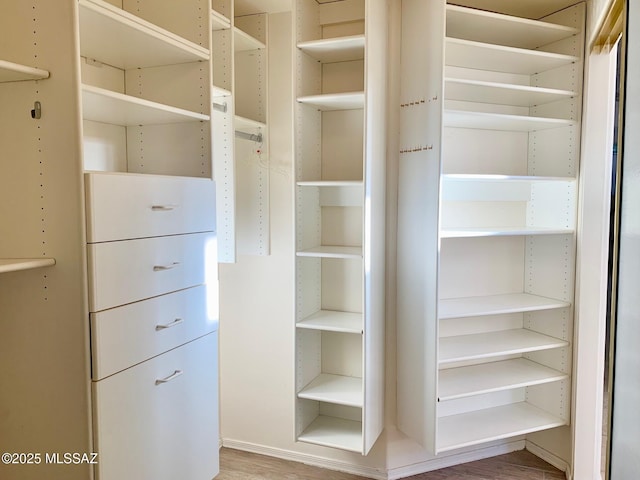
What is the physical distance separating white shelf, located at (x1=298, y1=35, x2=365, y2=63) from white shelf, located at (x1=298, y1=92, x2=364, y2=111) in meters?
0.23

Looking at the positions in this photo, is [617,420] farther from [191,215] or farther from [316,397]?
[191,215]

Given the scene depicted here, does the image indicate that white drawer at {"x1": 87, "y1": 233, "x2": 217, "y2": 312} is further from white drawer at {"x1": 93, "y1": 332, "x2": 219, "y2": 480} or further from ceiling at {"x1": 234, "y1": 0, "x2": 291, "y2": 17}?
ceiling at {"x1": 234, "y1": 0, "x2": 291, "y2": 17}

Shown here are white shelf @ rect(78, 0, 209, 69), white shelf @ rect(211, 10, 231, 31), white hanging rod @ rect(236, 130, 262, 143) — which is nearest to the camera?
white shelf @ rect(78, 0, 209, 69)

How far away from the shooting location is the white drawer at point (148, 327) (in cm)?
145

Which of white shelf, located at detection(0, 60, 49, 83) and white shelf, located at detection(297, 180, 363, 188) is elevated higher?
white shelf, located at detection(0, 60, 49, 83)

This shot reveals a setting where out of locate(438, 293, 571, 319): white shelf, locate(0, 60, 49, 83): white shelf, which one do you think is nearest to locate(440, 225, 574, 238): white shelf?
locate(438, 293, 571, 319): white shelf

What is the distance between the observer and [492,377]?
2.72m

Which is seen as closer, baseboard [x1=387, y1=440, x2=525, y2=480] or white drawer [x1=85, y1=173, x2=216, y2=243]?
white drawer [x1=85, y1=173, x2=216, y2=243]

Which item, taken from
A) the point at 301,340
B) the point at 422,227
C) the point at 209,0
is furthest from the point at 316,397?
the point at 209,0

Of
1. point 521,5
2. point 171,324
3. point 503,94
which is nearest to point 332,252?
point 171,324

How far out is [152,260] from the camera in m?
1.67

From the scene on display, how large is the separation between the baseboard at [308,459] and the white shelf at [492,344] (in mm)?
764

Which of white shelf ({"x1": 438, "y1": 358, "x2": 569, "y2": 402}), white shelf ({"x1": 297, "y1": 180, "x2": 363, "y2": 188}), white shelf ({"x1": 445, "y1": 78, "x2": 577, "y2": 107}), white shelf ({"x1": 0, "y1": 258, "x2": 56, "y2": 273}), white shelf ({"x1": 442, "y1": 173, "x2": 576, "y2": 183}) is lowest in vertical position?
white shelf ({"x1": 438, "y1": 358, "x2": 569, "y2": 402})

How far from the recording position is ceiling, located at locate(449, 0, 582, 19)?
2590 mm
